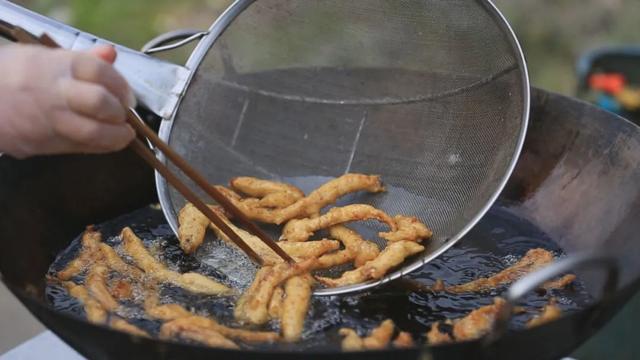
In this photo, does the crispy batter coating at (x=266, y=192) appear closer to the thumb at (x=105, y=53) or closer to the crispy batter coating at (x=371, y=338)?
the crispy batter coating at (x=371, y=338)

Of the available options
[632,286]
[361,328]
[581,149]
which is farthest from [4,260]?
[581,149]

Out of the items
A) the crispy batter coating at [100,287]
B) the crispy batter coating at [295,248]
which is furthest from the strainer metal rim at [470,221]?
the crispy batter coating at [100,287]

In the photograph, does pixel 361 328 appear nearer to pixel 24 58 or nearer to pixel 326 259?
pixel 326 259

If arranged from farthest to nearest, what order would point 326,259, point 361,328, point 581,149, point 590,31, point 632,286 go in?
point 590,31, point 581,149, point 326,259, point 361,328, point 632,286

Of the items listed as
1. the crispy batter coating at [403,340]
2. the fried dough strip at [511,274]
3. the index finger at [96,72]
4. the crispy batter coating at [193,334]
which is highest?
the index finger at [96,72]

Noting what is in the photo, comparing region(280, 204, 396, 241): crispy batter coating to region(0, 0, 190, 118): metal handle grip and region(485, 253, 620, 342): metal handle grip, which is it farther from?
region(485, 253, 620, 342): metal handle grip

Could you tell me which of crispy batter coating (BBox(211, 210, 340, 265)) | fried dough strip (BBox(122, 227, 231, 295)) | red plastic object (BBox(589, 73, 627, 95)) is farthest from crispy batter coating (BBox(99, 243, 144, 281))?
red plastic object (BBox(589, 73, 627, 95))
